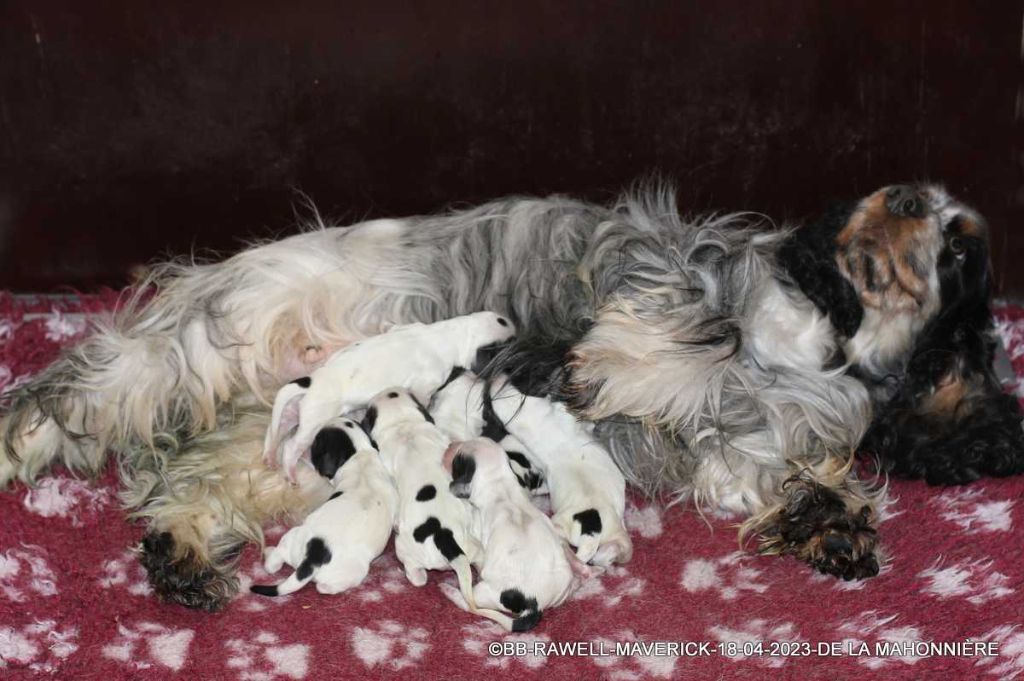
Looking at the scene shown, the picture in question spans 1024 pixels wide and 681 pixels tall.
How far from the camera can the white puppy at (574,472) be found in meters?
2.72

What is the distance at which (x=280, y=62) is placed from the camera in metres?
3.74

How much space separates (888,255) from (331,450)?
1.37 m

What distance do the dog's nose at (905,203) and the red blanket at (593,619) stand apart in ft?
2.43

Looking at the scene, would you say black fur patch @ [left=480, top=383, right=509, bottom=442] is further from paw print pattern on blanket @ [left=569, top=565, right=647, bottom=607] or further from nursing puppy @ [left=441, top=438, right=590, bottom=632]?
paw print pattern on blanket @ [left=569, top=565, right=647, bottom=607]

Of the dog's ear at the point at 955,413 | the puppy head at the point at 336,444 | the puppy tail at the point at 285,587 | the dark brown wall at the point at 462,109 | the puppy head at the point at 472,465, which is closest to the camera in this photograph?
the puppy tail at the point at 285,587

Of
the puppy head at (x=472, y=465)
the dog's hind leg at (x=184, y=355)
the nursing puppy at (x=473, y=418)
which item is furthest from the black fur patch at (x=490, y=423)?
the dog's hind leg at (x=184, y=355)

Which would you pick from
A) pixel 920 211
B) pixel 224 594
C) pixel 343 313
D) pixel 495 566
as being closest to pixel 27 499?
pixel 224 594

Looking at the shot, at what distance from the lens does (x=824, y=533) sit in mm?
2844

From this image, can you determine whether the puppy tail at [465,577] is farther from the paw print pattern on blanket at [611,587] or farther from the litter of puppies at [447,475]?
the paw print pattern on blanket at [611,587]

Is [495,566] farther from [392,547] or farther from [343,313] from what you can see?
[343,313]

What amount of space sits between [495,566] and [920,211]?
4.29ft

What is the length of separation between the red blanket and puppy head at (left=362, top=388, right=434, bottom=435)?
32 cm

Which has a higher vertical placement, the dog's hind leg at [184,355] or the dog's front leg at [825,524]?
the dog's hind leg at [184,355]

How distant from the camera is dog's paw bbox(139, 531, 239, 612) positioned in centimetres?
271
